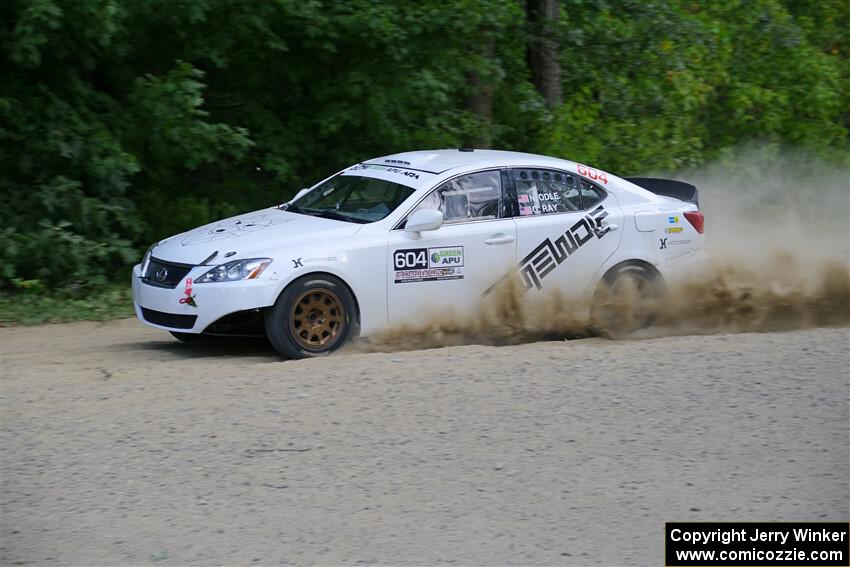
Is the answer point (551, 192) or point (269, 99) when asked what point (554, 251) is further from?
point (269, 99)

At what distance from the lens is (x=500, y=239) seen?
8.94 m

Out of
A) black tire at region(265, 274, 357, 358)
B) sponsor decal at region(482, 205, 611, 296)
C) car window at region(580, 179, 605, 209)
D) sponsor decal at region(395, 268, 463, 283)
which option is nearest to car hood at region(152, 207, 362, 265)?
black tire at region(265, 274, 357, 358)

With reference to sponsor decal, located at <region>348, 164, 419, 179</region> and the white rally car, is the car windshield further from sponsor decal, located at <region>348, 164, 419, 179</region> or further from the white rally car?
sponsor decal, located at <region>348, 164, 419, 179</region>

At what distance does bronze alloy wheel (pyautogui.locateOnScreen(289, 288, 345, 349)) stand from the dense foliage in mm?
4361

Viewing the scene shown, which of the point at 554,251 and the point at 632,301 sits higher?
the point at 554,251

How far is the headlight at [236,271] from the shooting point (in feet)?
26.4

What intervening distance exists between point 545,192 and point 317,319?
7.95 ft

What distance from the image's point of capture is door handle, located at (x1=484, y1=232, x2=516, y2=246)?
889cm

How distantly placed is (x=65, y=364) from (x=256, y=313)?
1.52 metres

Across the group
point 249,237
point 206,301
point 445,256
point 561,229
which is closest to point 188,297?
point 206,301

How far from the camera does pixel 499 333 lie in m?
8.95

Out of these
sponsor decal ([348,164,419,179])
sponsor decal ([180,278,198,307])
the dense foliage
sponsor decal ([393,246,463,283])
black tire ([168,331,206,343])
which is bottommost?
black tire ([168,331,206,343])

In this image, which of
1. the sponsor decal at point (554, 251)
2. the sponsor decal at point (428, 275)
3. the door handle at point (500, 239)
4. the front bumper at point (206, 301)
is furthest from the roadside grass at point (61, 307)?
the sponsor decal at point (554, 251)

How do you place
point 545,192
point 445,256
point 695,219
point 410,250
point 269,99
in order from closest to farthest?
point 410,250 < point 445,256 < point 545,192 < point 695,219 < point 269,99
